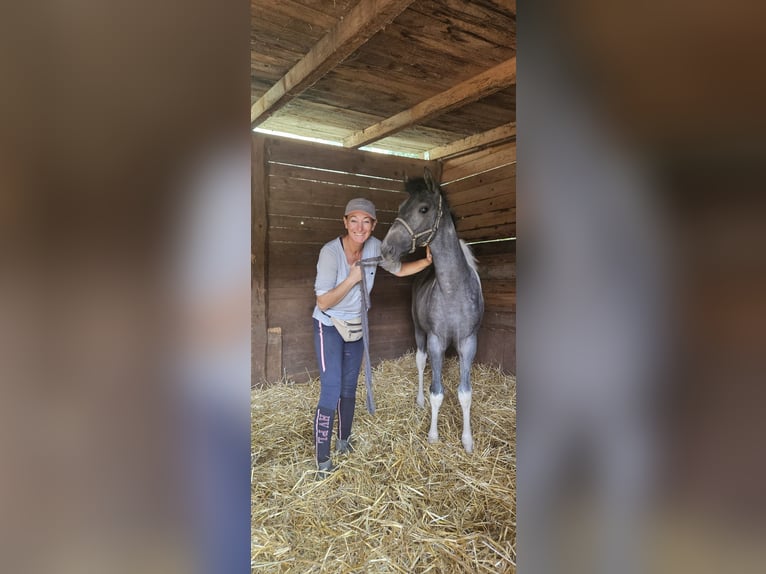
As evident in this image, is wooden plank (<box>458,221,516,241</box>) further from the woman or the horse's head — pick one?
the woman

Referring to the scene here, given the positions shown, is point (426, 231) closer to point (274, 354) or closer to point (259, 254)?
point (259, 254)

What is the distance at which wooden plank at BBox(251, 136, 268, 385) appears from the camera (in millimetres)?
3705

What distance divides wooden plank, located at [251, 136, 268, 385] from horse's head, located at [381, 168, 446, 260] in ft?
5.11

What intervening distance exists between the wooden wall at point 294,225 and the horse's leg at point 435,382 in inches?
62.7

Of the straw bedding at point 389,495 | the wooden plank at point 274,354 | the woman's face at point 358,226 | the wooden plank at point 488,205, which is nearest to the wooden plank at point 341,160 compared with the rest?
the wooden plank at point 488,205

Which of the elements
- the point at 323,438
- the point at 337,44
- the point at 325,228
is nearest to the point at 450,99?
the point at 337,44

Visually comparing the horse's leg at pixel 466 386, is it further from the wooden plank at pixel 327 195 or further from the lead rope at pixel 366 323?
the wooden plank at pixel 327 195

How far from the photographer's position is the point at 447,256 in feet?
9.22

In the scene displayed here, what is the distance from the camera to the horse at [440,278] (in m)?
2.70

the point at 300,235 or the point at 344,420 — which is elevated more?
the point at 300,235

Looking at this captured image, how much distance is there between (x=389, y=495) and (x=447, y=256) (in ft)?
4.98
